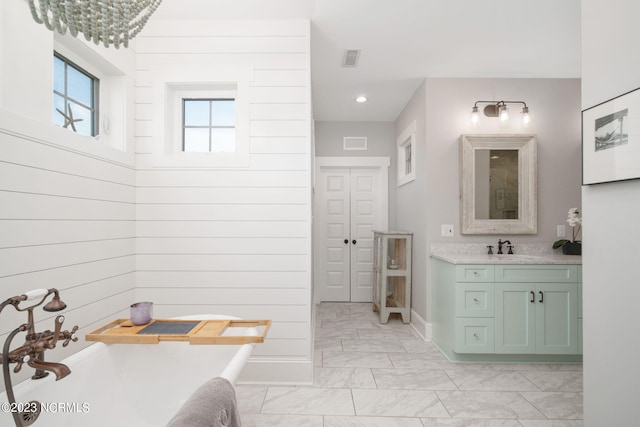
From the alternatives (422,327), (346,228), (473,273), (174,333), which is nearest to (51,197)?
(174,333)

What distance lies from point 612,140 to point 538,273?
1.64 m

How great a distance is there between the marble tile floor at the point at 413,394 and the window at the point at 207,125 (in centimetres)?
195

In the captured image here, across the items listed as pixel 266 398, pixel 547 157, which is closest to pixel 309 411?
pixel 266 398

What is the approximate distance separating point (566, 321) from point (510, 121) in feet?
6.52

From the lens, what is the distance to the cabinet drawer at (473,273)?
109 inches

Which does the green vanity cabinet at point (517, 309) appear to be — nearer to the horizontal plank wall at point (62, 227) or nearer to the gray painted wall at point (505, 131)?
the gray painted wall at point (505, 131)

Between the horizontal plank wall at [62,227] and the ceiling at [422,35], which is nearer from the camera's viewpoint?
the horizontal plank wall at [62,227]

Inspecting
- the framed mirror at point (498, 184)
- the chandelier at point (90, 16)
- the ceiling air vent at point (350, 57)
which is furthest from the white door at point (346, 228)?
the chandelier at point (90, 16)

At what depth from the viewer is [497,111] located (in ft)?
11.0

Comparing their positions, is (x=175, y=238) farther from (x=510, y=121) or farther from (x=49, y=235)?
(x=510, y=121)

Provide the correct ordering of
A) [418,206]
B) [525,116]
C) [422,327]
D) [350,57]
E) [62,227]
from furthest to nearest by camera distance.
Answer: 1. [418,206]
2. [422,327]
3. [525,116]
4. [350,57]
5. [62,227]

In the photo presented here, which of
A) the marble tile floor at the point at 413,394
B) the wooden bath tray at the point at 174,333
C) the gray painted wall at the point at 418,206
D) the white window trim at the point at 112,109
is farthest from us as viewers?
the gray painted wall at the point at 418,206

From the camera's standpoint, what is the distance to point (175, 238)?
253 cm

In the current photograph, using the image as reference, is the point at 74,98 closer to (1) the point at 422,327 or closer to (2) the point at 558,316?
(1) the point at 422,327
